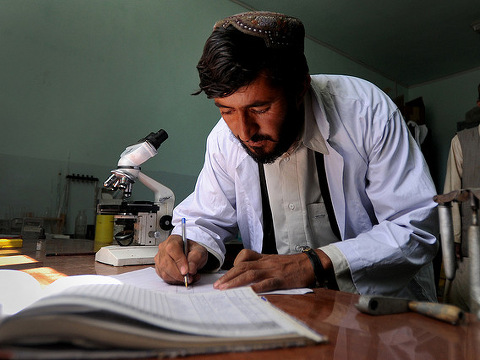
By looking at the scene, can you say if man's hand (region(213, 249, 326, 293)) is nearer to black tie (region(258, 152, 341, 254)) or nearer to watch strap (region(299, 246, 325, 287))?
watch strap (region(299, 246, 325, 287))

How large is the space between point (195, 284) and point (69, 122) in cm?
220

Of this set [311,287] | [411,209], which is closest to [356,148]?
[411,209]

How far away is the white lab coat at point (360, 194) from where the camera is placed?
113 cm

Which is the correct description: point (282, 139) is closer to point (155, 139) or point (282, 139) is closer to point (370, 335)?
point (155, 139)

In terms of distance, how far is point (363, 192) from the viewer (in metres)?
1.44

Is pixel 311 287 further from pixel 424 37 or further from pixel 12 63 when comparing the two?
pixel 424 37

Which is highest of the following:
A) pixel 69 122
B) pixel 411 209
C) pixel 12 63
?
pixel 12 63

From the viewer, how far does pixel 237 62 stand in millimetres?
1194

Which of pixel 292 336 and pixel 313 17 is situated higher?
pixel 313 17

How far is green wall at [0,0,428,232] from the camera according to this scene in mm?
2586

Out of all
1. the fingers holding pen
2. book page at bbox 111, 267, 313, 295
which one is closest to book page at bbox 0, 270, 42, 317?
book page at bbox 111, 267, 313, 295

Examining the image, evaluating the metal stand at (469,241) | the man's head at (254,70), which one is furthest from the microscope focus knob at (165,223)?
the metal stand at (469,241)

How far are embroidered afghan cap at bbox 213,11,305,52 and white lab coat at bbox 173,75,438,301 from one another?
10.5 inches

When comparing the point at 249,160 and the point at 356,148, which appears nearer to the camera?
the point at 356,148
